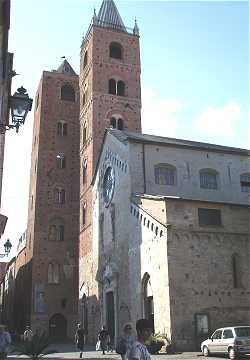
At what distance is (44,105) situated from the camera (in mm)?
46844

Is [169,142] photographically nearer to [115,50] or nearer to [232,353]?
[232,353]

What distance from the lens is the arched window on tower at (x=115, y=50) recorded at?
142 feet

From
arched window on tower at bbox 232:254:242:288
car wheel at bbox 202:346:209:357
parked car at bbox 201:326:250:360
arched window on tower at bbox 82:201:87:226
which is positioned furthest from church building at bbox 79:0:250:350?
parked car at bbox 201:326:250:360

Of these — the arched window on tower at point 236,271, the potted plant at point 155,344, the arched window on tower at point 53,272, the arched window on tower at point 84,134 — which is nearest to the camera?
the potted plant at point 155,344

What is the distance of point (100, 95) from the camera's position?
132 ft

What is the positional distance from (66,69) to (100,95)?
1294 cm

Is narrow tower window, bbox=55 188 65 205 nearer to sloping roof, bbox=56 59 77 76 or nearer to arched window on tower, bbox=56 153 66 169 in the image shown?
arched window on tower, bbox=56 153 66 169

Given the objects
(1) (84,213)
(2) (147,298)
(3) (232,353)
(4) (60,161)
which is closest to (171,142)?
(2) (147,298)

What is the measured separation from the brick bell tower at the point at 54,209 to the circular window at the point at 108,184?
11.3m

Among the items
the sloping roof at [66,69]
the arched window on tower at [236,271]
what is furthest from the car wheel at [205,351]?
the sloping roof at [66,69]

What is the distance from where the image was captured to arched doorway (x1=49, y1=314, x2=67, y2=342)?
40188mm

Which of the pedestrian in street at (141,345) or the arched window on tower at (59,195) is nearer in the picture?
the pedestrian in street at (141,345)

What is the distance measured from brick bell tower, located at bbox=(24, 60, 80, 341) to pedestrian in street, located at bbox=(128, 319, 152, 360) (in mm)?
33951

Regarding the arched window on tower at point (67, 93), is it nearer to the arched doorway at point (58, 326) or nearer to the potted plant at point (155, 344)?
the arched doorway at point (58, 326)
